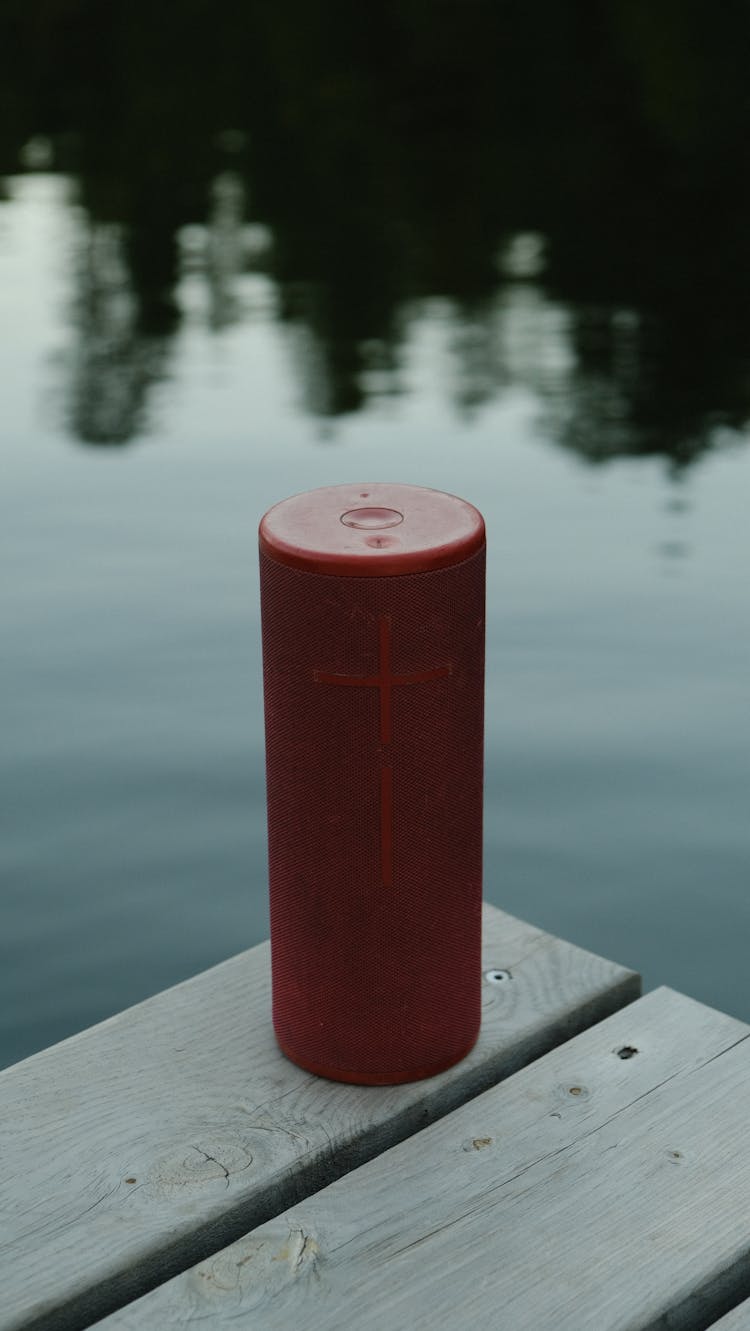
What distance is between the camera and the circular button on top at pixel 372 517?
103 inches

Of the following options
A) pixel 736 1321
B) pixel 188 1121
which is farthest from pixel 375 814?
pixel 736 1321

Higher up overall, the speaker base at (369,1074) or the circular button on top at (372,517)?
the circular button on top at (372,517)

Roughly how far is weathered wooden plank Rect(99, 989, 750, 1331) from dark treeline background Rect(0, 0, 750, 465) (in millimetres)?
4309

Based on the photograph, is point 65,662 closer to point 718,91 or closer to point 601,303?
point 601,303

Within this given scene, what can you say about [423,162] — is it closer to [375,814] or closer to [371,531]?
[371,531]

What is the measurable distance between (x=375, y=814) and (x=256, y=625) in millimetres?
2943

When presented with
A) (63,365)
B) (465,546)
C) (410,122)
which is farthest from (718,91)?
(465,546)

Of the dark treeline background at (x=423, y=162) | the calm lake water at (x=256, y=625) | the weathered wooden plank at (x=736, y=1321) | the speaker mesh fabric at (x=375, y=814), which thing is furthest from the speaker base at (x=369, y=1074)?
the dark treeline background at (x=423, y=162)

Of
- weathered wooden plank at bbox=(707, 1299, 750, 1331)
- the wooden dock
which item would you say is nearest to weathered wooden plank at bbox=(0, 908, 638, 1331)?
the wooden dock

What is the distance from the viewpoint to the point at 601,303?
8758 mm

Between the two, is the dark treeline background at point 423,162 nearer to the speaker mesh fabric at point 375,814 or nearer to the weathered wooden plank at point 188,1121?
the weathered wooden plank at point 188,1121

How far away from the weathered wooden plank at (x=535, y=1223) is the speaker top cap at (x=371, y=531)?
32.5 inches

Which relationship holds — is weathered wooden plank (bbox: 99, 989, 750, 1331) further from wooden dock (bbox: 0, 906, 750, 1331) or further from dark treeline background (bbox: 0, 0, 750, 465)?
dark treeline background (bbox: 0, 0, 750, 465)

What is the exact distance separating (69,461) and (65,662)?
185 centimetres
